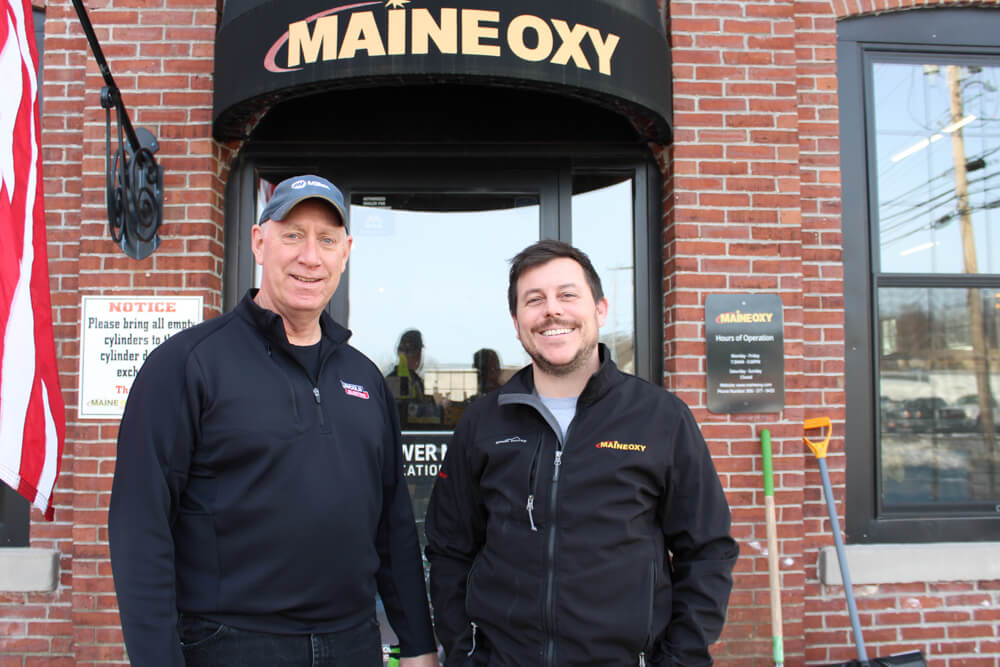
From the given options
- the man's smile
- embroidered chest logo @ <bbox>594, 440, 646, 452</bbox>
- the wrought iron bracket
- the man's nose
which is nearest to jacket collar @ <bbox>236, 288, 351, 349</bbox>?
the man's nose

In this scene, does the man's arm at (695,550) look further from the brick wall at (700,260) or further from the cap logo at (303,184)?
the brick wall at (700,260)

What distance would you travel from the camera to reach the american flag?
6.53 feet

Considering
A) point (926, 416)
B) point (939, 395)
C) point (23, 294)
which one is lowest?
point (926, 416)

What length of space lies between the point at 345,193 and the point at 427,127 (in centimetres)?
60

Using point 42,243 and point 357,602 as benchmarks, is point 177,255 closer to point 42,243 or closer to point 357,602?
point 42,243

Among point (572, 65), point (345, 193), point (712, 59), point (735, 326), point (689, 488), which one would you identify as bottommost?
point (689, 488)

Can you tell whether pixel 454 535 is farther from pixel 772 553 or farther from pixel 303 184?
pixel 772 553

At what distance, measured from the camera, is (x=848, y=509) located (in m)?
3.49

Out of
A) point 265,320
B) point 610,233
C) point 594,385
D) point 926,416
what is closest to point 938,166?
point 926,416

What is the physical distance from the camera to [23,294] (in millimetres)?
2086

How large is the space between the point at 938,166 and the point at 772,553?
8.30ft

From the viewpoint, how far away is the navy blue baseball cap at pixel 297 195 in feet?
6.10

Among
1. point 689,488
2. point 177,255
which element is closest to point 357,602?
point 689,488

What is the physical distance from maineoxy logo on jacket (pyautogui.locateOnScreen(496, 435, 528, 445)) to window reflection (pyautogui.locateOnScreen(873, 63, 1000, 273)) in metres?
2.87
